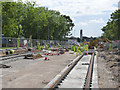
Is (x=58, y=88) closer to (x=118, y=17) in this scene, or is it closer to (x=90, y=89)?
(x=90, y=89)

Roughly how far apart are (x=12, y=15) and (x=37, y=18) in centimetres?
1468

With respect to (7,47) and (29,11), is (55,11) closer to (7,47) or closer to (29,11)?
(29,11)

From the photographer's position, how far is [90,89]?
8758 mm

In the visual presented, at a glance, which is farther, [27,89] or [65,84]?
[65,84]

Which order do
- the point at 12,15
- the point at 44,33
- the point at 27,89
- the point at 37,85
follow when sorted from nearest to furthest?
the point at 27,89
the point at 37,85
the point at 12,15
the point at 44,33

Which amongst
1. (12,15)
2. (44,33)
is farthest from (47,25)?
(12,15)

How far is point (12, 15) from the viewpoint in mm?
45344

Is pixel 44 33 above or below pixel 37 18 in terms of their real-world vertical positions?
below

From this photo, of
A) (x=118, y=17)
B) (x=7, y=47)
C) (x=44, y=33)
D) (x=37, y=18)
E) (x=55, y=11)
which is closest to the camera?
(x=7, y=47)

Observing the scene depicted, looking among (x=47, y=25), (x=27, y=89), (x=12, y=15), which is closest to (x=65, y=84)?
(x=27, y=89)

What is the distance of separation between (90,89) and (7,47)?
24.2 meters

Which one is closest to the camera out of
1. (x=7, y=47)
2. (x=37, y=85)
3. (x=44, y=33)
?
(x=37, y=85)

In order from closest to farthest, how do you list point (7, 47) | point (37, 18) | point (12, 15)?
1. point (7, 47)
2. point (12, 15)
3. point (37, 18)

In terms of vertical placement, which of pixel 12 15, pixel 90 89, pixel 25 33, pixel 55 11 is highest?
pixel 55 11
